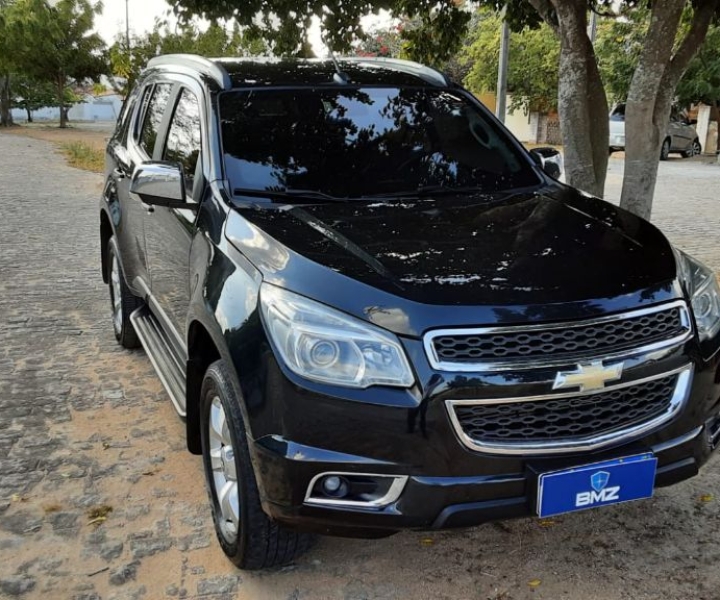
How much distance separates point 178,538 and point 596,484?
170 centimetres

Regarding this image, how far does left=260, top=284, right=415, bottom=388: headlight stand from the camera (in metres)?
2.33

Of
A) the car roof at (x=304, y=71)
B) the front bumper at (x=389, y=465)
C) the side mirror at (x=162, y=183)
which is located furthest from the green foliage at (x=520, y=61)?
the front bumper at (x=389, y=465)

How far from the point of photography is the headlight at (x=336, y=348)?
2.33m

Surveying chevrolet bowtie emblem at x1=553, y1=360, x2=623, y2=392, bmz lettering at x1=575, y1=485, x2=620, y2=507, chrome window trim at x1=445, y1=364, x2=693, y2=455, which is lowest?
bmz lettering at x1=575, y1=485, x2=620, y2=507

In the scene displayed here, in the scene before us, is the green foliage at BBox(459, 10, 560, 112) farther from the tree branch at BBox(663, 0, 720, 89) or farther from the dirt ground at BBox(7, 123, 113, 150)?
the tree branch at BBox(663, 0, 720, 89)

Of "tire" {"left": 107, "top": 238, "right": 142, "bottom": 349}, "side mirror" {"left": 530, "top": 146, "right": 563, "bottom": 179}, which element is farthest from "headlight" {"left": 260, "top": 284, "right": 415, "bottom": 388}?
"tire" {"left": 107, "top": 238, "right": 142, "bottom": 349}

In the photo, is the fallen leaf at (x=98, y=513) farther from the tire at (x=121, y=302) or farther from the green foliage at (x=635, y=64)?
the green foliage at (x=635, y=64)

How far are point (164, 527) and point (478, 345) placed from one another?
1.68 meters

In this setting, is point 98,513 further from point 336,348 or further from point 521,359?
point 521,359

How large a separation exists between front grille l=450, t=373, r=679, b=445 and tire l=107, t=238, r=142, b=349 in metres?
3.19

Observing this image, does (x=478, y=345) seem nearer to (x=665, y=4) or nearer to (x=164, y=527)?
(x=164, y=527)

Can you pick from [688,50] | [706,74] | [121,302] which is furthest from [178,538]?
[706,74]

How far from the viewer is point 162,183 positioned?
128 inches

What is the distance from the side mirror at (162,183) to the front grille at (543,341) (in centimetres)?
144
